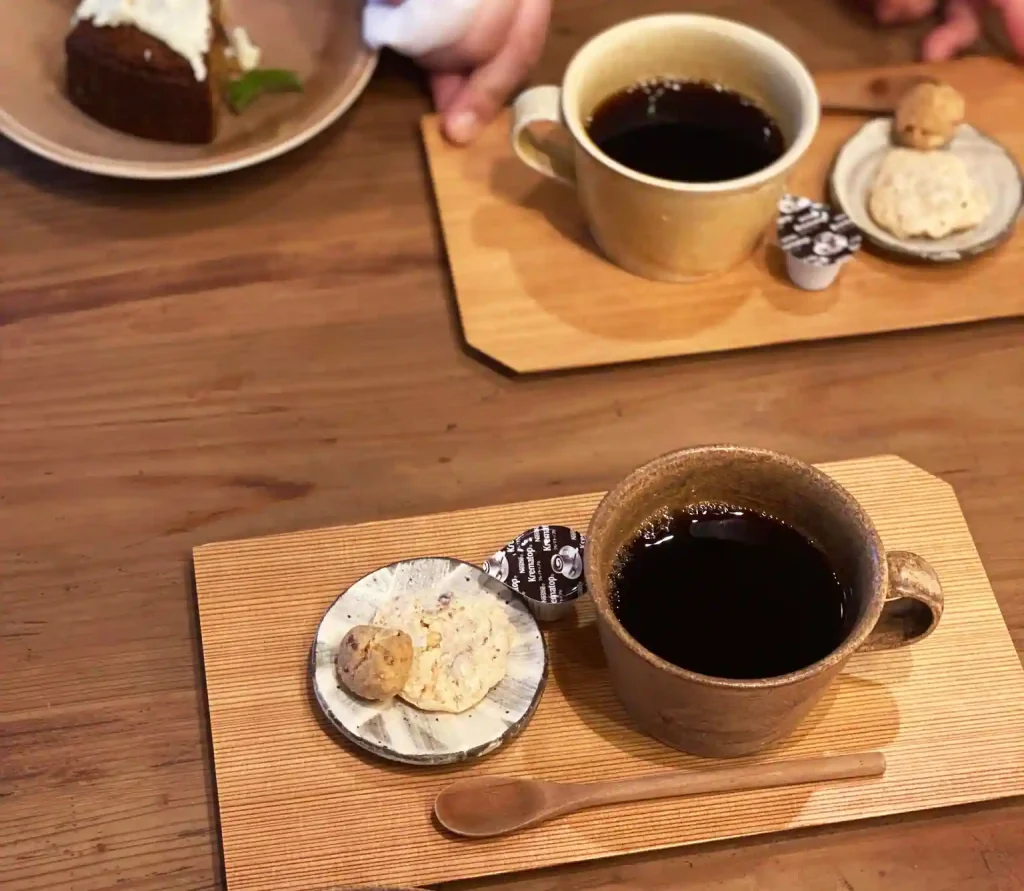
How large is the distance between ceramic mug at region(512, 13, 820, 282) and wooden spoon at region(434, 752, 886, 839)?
0.43m

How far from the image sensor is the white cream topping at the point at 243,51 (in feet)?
3.62

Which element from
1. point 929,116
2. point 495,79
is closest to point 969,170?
point 929,116

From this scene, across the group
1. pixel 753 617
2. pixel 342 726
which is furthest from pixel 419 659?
pixel 753 617

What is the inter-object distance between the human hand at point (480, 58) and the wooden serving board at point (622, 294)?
0.08 meters

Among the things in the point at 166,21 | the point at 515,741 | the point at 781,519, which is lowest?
the point at 515,741

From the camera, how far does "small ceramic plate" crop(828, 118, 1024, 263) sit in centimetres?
97

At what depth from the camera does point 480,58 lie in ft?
3.57

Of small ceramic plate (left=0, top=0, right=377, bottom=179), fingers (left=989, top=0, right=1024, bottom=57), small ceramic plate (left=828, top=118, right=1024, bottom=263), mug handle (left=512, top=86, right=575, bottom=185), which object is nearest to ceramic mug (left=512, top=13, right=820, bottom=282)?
mug handle (left=512, top=86, right=575, bottom=185)

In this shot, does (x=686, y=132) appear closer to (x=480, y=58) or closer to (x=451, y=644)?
(x=480, y=58)

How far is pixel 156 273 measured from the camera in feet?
3.25

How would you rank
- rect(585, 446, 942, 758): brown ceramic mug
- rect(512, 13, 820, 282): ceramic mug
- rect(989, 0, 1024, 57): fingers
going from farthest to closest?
rect(989, 0, 1024, 57): fingers
rect(512, 13, 820, 282): ceramic mug
rect(585, 446, 942, 758): brown ceramic mug

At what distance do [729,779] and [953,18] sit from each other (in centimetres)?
89

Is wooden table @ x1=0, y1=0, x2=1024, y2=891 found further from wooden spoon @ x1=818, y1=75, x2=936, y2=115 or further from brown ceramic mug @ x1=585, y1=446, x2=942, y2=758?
wooden spoon @ x1=818, y1=75, x2=936, y2=115

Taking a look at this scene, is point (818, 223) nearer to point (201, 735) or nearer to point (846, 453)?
point (846, 453)
